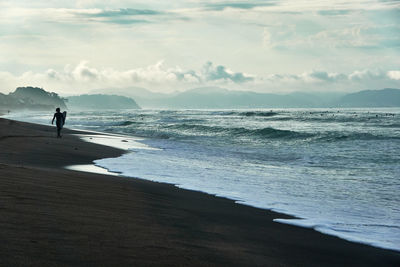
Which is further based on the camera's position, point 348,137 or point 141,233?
point 348,137

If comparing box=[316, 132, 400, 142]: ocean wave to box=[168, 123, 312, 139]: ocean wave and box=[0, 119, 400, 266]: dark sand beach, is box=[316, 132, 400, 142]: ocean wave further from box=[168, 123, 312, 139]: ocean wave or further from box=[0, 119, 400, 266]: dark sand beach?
box=[0, 119, 400, 266]: dark sand beach

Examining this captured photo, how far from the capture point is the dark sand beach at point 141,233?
13.0 ft

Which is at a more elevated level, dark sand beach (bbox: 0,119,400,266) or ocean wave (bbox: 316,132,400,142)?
ocean wave (bbox: 316,132,400,142)

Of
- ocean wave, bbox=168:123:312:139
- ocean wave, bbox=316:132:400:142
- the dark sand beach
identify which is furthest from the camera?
ocean wave, bbox=168:123:312:139

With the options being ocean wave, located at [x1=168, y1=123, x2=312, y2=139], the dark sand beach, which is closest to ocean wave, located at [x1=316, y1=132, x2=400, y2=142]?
ocean wave, located at [x1=168, y1=123, x2=312, y2=139]

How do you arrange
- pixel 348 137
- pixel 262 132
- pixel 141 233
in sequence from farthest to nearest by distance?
1. pixel 262 132
2. pixel 348 137
3. pixel 141 233

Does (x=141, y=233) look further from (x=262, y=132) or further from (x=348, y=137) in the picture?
(x=262, y=132)

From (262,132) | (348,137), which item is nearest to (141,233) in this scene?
(348,137)

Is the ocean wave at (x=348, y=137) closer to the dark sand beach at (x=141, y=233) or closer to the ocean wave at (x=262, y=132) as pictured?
the ocean wave at (x=262, y=132)

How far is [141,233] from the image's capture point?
4930 millimetres

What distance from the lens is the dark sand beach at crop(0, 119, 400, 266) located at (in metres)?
3.96

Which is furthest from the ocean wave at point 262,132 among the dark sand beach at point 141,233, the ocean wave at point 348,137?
the dark sand beach at point 141,233

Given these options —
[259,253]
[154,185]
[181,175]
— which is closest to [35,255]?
[259,253]

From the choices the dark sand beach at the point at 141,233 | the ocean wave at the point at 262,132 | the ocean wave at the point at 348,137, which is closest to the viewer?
the dark sand beach at the point at 141,233
